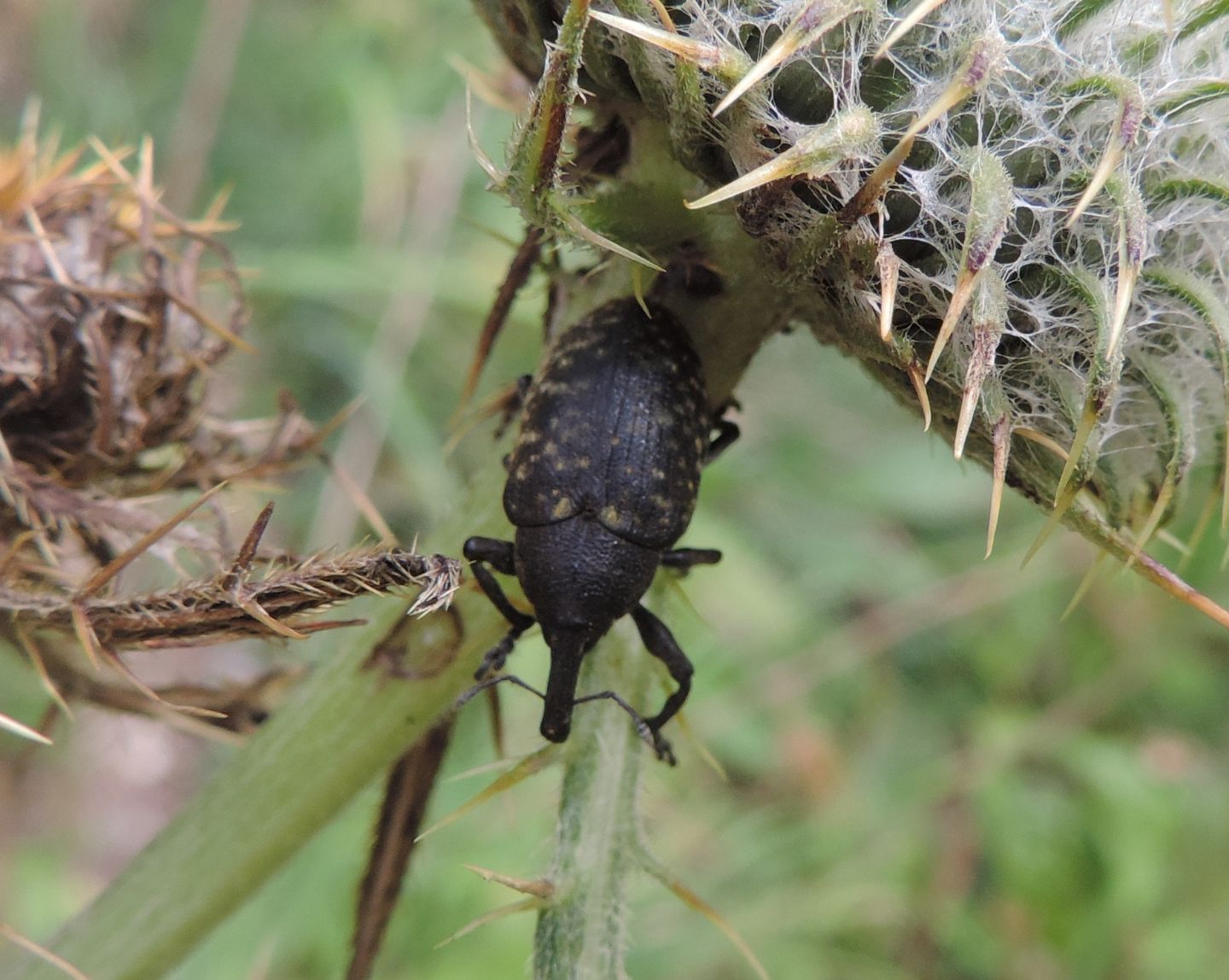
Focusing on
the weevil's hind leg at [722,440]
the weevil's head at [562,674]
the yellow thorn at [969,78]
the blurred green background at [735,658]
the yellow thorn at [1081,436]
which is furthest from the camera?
the blurred green background at [735,658]

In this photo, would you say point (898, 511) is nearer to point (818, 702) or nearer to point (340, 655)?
point (818, 702)

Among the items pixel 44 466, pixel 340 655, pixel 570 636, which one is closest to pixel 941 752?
pixel 570 636

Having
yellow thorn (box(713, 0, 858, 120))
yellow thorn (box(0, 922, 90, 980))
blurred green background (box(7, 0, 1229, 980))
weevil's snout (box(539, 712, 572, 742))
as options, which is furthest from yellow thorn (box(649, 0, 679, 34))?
blurred green background (box(7, 0, 1229, 980))

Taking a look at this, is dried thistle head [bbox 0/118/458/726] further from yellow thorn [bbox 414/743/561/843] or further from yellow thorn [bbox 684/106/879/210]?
yellow thorn [bbox 684/106/879/210]

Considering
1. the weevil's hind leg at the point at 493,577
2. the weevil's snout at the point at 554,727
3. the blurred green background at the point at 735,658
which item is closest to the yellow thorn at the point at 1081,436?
the weevil's hind leg at the point at 493,577

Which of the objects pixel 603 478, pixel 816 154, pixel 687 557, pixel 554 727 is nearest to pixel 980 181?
pixel 816 154

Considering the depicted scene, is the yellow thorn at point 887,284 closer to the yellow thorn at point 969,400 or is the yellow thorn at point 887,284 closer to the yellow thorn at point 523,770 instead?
the yellow thorn at point 969,400

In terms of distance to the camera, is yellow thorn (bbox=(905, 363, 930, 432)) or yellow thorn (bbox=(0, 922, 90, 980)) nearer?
yellow thorn (bbox=(905, 363, 930, 432))
